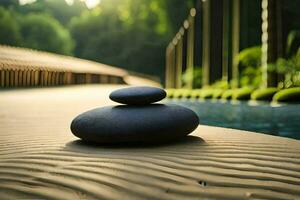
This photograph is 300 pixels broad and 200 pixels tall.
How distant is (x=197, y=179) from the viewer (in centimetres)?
337

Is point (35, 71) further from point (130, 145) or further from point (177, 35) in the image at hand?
point (130, 145)

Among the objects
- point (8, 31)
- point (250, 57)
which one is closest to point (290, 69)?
point (250, 57)

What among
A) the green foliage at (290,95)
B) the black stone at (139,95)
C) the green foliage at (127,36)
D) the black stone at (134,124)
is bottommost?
Result: the green foliage at (290,95)

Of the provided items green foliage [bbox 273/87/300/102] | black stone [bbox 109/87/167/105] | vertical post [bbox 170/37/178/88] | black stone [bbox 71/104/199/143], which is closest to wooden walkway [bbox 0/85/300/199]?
black stone [bbox 71/104/199/143]

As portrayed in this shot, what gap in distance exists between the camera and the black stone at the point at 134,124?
506 centimetres

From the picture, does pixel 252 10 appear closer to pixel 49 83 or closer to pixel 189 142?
pixel 49 83

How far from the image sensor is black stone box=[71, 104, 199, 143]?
5.06m

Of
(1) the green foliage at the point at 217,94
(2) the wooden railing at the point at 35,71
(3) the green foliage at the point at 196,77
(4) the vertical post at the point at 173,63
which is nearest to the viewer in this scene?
(1) the green foliage at the point at 217,94

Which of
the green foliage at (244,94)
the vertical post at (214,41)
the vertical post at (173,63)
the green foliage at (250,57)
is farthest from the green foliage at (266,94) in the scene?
the vertical post at (173,63)

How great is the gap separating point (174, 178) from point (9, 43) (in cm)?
5584

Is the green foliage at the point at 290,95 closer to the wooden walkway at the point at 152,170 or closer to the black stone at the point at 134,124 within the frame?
the wooden walkway at the point at 152,170

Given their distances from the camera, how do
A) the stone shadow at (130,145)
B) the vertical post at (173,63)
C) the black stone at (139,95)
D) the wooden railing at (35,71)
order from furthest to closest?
1. the vertical post at (173,63)
2. the wooden railing at (35,71)
3. the black stone at (139,95)
4. the stone shadow at (130,145)

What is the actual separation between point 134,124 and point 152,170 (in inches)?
59.8

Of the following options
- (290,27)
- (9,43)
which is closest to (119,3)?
(9,43)
